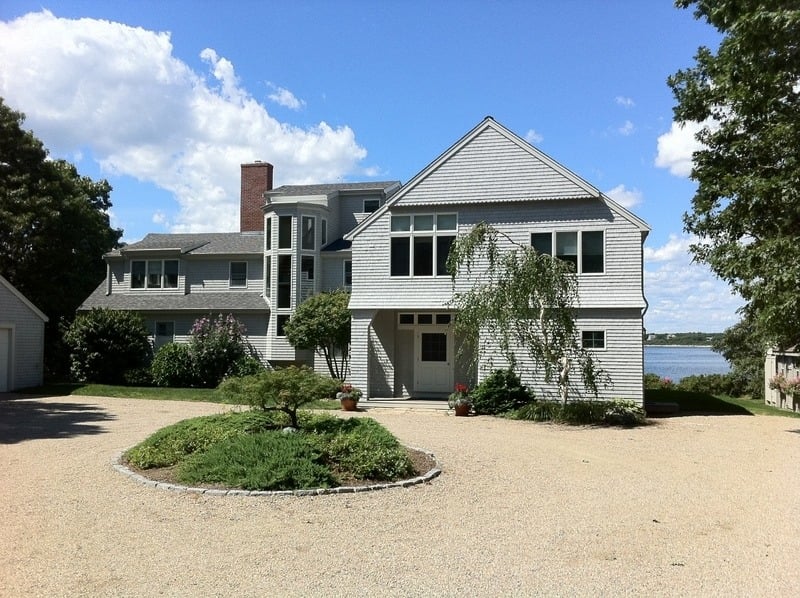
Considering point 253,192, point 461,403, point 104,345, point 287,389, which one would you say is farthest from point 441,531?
point 253,192

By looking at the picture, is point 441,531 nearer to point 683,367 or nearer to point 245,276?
point 245,276

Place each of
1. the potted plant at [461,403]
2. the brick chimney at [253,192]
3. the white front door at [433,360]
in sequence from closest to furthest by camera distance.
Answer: the potted plant at [461,403] → the white front door at [433,360] → the brick chimney at [253,192]

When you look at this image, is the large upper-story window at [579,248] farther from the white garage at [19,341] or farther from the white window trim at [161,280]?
the white garage at [19,341]

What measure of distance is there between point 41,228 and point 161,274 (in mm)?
7456

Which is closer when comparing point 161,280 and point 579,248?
point 579,248

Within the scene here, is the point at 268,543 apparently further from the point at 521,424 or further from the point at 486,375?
the point at 486,375

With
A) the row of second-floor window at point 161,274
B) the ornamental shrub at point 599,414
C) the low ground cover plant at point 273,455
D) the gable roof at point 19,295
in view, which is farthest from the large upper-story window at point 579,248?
the gable roof at point 19,295

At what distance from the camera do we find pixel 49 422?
15.7 meters

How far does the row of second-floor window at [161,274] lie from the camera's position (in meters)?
29.9

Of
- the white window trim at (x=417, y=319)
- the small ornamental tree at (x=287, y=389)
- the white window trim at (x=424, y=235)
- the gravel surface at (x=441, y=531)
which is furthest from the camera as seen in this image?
the white window trim at (x=417, y=319)

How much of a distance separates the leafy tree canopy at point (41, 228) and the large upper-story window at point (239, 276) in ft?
27.3

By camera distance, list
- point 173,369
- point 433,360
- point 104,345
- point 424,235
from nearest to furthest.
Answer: point 424,235, point 433,360, point 173,369, point 104,345

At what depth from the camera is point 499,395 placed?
18.6m

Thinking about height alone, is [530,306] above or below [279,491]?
above
